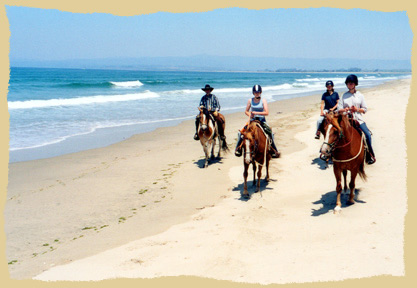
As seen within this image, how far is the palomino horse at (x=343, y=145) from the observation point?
6.70m

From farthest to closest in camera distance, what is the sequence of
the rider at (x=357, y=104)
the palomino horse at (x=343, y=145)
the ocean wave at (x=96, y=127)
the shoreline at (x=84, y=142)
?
the ocean wave at (x=96, y=127) < the shoreline at (x=84, y=142) < the rider at (x=357, y=104) < the palomino horse at (x=343, y=145)

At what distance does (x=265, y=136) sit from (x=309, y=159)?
2983 millimetres

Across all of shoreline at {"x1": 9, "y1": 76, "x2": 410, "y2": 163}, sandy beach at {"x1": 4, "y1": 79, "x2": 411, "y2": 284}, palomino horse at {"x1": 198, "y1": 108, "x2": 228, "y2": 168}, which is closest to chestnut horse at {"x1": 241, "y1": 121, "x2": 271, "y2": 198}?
sandy beach at {"x1": 4, "y1": 79, "x2": 411, "y2": 284}

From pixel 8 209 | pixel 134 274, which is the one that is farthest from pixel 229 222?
pixel 8 209

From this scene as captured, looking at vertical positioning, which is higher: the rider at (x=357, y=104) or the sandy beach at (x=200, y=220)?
the rider at (x=357, y=104)

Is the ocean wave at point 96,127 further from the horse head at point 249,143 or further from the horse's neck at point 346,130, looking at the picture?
the horse's neck at point 346,130

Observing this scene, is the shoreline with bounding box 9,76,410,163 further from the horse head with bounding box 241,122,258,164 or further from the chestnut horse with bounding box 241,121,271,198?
the horse head with bounding box 241,122,258,164

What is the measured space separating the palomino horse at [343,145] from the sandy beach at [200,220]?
758mm

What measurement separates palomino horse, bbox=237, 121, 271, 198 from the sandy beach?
0.66 meters

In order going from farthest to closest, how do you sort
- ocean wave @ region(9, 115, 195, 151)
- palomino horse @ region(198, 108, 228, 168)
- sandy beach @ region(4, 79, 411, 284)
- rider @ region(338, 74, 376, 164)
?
ocean wave @ region(9, 115, 195, 151), palomino horse @ region(198, 108, 228, 168), rider @ region(338, 74, 376, 164), sandy beach @ region(4, 79, 411, 284)

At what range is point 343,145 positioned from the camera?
6922 mm

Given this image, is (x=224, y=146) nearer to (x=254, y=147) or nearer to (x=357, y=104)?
(x=254, y=147)

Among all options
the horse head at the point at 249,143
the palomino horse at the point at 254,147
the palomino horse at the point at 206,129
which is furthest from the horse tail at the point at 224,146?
the horse head at the point at 249,143

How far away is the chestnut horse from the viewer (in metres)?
8.10
